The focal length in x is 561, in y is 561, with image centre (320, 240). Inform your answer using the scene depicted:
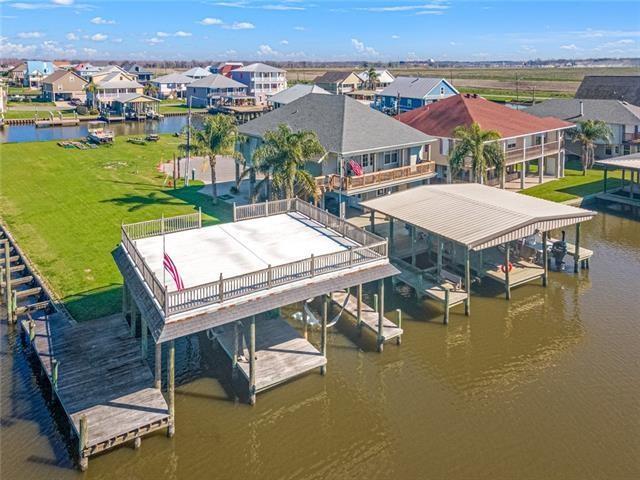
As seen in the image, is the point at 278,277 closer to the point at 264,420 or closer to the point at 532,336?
the point at 264,420

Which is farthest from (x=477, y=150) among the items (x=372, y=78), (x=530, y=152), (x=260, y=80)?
(x=372, y=78)

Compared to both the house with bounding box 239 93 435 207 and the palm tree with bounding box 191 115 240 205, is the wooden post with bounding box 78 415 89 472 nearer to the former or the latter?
the house with bounding box 239 93 435 207

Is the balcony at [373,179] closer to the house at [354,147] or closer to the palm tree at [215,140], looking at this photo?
the house at [354,147]

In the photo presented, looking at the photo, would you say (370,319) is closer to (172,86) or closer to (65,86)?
(65,86)

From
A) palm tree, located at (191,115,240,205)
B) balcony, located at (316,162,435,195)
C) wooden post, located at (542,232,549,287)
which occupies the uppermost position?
palm tree, located at (191,115,240,205)

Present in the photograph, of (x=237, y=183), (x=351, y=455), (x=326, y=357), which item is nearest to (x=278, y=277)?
(x=326, y=357)

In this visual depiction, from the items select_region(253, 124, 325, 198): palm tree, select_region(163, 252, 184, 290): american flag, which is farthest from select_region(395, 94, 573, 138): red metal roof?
select_region(163, 252, 184, 290): american flag

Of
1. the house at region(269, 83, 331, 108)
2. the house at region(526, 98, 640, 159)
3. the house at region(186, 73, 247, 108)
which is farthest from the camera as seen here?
the house at region(186, 73, 247, 108)

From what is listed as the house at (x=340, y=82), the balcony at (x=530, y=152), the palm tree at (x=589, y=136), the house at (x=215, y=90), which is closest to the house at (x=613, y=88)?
the palm tree at (x=589, y=136)

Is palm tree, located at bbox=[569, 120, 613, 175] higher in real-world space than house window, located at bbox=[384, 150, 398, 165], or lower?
higher
